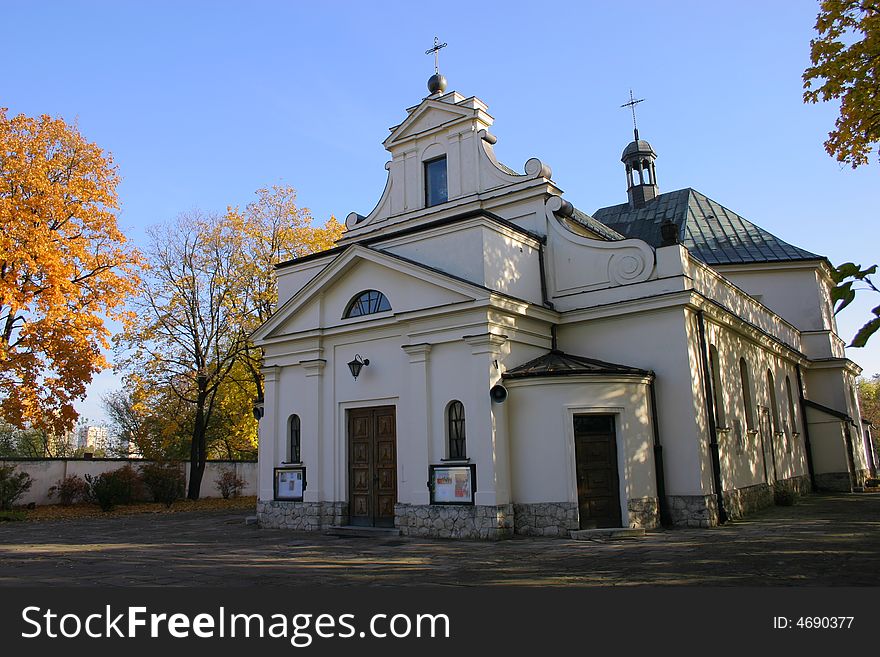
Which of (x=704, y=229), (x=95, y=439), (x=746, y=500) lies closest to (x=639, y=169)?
(x=704, y=229)

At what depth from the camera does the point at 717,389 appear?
16406 mm

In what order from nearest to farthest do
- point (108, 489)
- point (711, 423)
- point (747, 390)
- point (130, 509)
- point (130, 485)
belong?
point (711, 423) → point (747, 390) → point (108, 489) → point (130, 509) → point (130, 485)

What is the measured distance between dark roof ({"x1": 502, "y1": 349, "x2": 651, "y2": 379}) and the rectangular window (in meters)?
5.50

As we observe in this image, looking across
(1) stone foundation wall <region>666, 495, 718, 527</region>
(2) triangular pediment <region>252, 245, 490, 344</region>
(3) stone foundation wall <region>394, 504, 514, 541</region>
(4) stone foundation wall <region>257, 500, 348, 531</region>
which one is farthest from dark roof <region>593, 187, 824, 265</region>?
(4) stone foundation wall <region>257, 500, 348, 531</region>

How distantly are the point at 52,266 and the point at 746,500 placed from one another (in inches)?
829

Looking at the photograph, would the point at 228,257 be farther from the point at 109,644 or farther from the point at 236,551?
the point at 109,644

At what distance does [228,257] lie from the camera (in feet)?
94.4

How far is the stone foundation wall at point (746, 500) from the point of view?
15523 millimetres

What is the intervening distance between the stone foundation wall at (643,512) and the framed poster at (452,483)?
3.18m

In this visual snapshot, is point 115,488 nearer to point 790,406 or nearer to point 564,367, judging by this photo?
point 564,367

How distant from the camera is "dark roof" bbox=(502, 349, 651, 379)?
1416cm

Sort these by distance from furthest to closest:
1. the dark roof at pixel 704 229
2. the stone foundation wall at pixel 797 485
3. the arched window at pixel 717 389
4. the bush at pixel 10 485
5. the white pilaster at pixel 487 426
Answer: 1. the dark roof at pixel 704 229
2. the bush at pixel 10 485
3. the stone foundation wall at pixel 797 485
4. the arched window at pixel 717 389
5. the white pilaster at pixel 487 426

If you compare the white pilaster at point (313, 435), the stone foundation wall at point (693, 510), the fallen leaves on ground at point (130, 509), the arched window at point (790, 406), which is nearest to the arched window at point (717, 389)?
the stone foundation wall at point (693, 510)

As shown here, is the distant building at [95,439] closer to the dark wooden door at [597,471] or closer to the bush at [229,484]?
the bush at [229,484]
